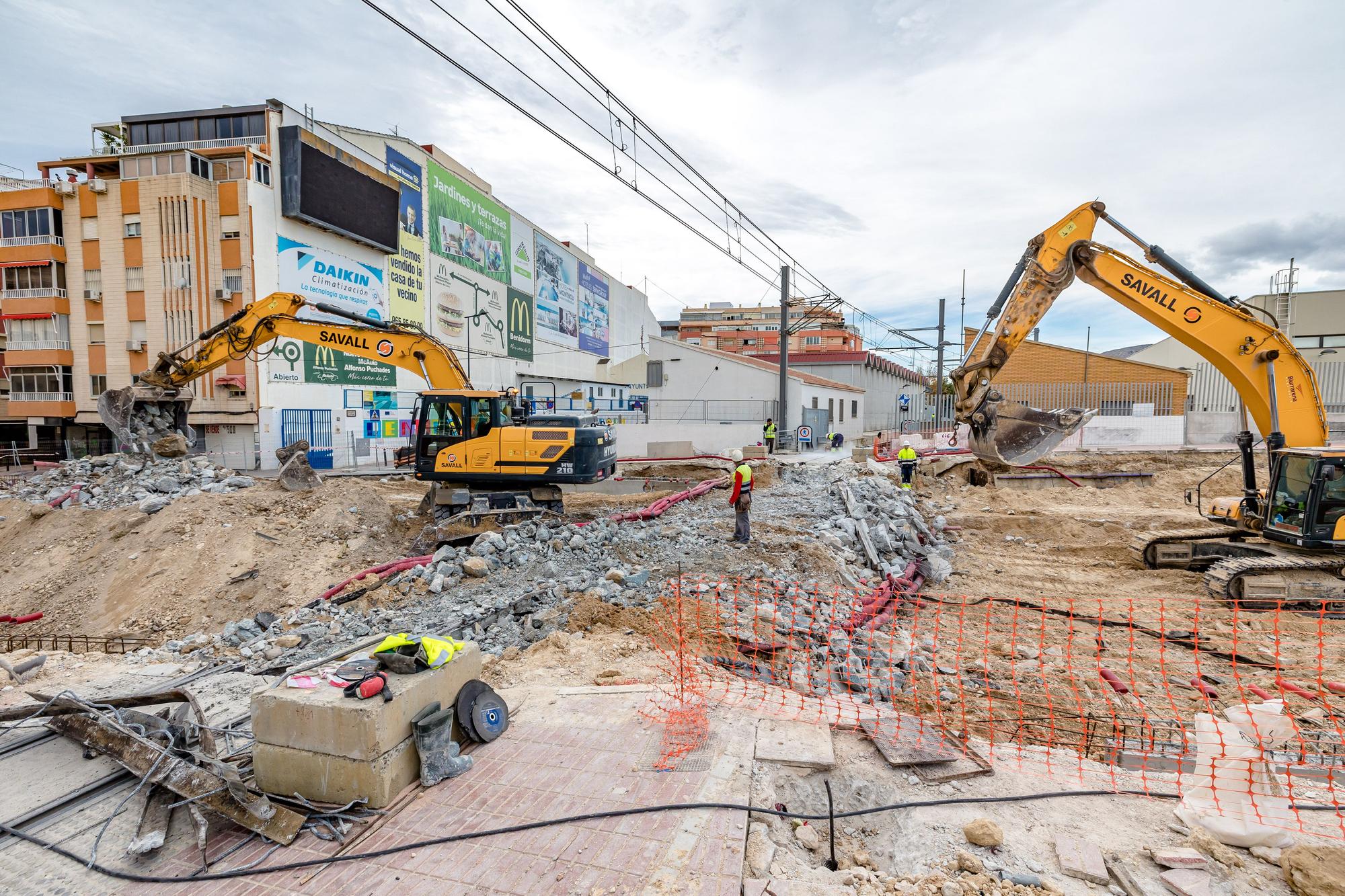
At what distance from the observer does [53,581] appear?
11.6 m

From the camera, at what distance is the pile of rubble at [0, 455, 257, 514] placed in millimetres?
13531

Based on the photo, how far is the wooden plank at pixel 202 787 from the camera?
378 centimetres

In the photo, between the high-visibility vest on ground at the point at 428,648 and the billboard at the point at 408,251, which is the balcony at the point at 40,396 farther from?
the high-visibility vest on ground at the point at 428,648

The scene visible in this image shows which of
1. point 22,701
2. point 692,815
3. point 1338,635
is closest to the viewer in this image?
point 692,815

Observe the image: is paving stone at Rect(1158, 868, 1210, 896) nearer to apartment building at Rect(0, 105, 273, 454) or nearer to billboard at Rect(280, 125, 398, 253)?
apartment building at Rect(0, 105, 273, 454)

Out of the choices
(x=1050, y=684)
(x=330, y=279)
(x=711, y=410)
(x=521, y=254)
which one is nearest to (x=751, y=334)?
(x=521, y=254)

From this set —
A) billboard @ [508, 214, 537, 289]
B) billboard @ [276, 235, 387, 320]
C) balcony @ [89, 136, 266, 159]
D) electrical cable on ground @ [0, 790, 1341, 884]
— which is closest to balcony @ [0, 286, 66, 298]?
balcony @ [89, 136, 266, 159]

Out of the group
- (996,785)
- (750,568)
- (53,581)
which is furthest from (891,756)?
(53,581)

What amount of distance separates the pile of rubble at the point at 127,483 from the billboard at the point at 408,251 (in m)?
15.9

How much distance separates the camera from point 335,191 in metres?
25.9

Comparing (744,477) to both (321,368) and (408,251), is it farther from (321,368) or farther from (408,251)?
(408,251)

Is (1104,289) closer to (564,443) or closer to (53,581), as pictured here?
(564,443)

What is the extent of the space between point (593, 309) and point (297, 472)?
125 feet

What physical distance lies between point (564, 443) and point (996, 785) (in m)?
9.68
